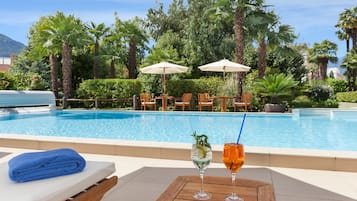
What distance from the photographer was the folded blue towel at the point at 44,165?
1836mm

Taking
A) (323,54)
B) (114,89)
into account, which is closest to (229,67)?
(114,89)

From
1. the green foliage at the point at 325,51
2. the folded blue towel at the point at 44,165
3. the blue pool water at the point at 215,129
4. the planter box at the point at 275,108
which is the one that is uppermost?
the green foliage at the point at 325,51

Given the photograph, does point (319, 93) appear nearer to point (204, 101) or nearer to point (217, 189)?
point (204, 101)

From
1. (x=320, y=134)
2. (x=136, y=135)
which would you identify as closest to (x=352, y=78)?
(x=320, y=134)

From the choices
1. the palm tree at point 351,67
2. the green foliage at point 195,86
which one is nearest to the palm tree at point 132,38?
the green foliage at point 195,86

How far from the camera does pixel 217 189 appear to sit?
171cm

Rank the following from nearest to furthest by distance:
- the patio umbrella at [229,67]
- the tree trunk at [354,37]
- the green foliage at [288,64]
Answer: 1. the patio umbrella at [229,67]
2. the green foliage at [288,64]
3. the tree trunk at [354,37]

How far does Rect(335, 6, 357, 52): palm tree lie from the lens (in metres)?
28.4

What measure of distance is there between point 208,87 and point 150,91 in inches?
127

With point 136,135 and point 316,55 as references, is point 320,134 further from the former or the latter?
point 316,55

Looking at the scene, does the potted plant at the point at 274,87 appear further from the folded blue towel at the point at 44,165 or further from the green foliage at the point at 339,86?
the green foliage at the point at 339,86

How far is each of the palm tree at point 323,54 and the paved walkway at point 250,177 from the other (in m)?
29.8

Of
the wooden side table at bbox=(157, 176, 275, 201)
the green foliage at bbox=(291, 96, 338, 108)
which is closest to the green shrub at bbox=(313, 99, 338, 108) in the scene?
the green foliage at bbox=(291, 96, 338, 108)

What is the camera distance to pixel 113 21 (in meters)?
21.1
